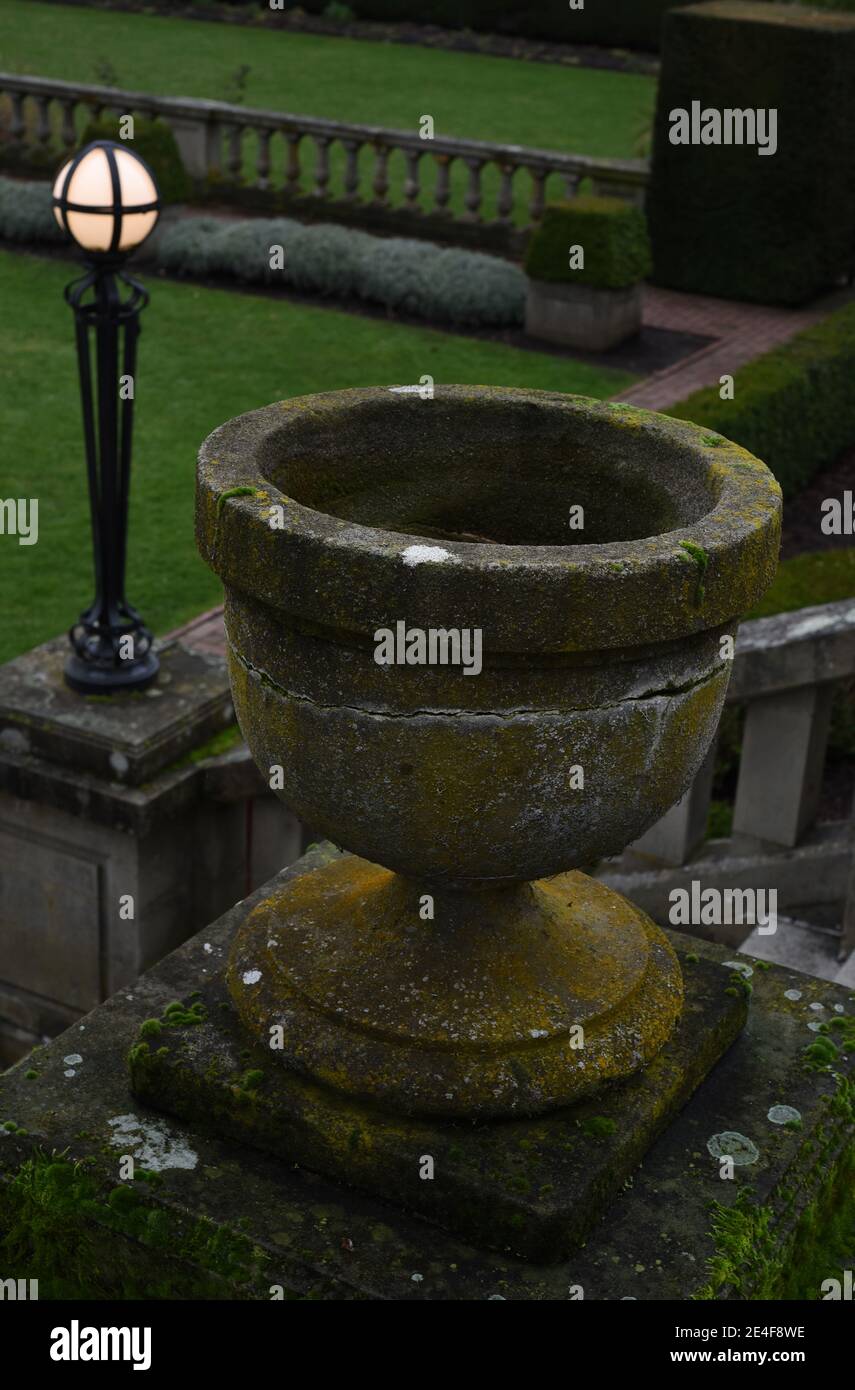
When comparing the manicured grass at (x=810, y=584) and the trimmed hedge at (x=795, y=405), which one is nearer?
the manicured grass at (x=810, y=584)

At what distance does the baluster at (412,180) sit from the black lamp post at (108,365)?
428 inches

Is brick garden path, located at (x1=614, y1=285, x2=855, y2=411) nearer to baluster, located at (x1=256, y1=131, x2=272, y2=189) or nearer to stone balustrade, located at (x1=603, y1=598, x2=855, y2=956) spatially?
baluster, located at (x1=256, y1=131, x2=272, y2=189)

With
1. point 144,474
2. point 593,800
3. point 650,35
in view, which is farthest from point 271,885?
point 650,35

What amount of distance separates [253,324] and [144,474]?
147 inches

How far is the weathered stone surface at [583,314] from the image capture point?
13172 millimetres

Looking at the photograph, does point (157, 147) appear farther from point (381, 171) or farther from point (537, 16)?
point (537, 16)

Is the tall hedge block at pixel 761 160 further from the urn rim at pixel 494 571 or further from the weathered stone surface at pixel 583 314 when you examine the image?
the urn rim at pixel 494 571

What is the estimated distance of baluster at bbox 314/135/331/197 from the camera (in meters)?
16.4

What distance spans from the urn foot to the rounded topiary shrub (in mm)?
11624

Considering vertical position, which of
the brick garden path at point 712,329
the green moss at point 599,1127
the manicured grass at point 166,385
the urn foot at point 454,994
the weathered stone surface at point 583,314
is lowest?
the manicured grass at point 166,385

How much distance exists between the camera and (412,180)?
16.1m

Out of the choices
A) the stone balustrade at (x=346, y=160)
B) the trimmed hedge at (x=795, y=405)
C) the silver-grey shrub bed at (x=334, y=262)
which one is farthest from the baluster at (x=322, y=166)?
the trimmed hedge at (x=795, y=405)

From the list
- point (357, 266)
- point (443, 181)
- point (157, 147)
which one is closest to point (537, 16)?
A: point (443, 181)

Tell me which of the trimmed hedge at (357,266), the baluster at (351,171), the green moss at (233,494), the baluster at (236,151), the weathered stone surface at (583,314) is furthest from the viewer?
the baluster at (236,151)
